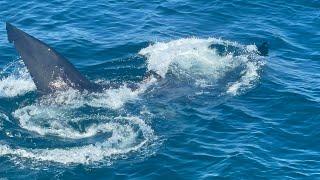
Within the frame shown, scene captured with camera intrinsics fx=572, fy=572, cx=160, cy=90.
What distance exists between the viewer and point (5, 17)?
38.6 meters

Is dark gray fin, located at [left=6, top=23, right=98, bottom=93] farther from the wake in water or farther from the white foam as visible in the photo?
the white foam

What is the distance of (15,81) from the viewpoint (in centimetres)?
2867

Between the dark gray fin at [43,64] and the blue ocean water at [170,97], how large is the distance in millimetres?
633

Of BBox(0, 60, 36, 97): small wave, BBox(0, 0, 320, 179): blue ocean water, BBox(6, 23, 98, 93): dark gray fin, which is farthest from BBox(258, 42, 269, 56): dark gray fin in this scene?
BBox(0, 60, 36, 97): small wave

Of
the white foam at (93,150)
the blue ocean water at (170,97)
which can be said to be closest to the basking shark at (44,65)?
the blue ocean water at (170,97)

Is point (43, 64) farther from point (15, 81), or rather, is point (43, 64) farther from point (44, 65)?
point (15, 81)

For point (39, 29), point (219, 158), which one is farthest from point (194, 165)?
A: point (39, 29)

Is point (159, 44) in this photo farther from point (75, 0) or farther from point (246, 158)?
point (246, 158)

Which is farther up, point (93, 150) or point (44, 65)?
point (44, 65)

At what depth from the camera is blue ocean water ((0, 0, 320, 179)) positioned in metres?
21.6

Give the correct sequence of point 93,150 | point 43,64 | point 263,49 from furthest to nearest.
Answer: point 263,49, point 43,64, point 93,150

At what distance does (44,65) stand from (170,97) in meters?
6.15

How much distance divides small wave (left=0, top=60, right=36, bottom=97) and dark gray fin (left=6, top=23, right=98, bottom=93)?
2.70 metres

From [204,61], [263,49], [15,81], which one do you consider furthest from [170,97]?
[15,81]
